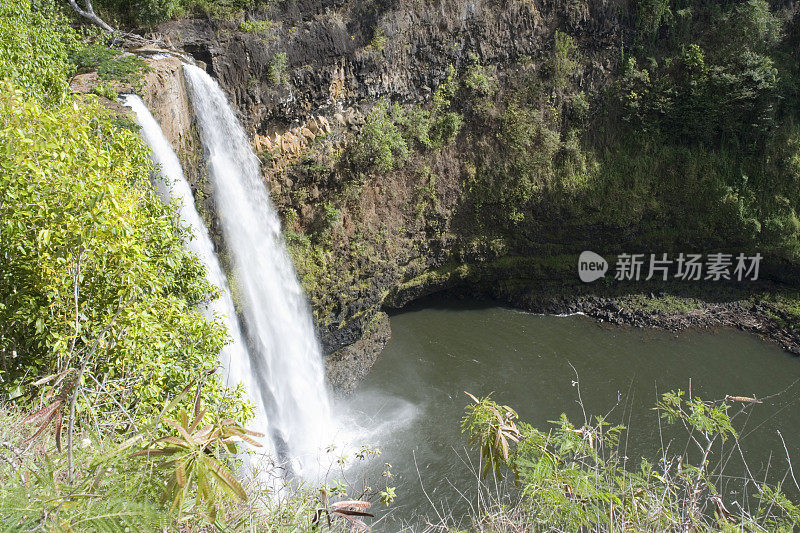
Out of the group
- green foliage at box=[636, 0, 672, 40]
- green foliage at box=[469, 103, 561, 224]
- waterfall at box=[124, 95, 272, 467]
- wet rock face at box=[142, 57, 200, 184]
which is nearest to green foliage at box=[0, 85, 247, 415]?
waterfall at box=[124, 95, 272, 467]

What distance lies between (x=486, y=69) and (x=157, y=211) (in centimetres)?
1100

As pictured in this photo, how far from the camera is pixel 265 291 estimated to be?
11375mm

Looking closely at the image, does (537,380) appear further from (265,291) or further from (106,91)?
(106,91)

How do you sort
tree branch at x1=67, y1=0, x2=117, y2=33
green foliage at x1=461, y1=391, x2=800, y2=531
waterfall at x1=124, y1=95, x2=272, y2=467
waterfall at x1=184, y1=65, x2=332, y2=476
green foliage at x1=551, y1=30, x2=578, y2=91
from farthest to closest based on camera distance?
green foliage at x1=551, y1=30, x2=578, y2=91, waterfall at x1=184, y1=65, x2=332, y2=476, tree branch at x1=67, y1=0, x2=117, y2=33, waterfall at x1=124, y1=95, x2=272, y2=467, green foliage at x1=461, y1=391, x2=800, y2=531

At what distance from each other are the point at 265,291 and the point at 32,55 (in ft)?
18.7

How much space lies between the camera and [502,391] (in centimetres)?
1202

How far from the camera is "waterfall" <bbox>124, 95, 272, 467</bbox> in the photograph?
814cm

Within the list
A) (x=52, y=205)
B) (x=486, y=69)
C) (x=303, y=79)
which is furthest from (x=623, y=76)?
(x=52, y=205)

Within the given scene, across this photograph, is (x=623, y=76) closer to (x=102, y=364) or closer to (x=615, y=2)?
(x=615, y=2)

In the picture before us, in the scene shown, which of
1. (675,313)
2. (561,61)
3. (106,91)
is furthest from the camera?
(561,61)

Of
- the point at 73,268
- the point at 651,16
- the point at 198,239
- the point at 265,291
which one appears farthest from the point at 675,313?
the point at 73,268

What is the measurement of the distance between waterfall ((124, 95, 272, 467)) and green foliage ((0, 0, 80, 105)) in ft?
3.35

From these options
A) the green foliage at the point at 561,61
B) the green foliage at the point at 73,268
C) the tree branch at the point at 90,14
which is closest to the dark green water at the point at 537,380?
the green foliage at the point at 73,268

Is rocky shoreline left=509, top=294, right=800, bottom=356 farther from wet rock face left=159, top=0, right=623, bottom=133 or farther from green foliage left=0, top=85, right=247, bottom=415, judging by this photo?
green foliage left=0, top=85, right=247, bottom=415
